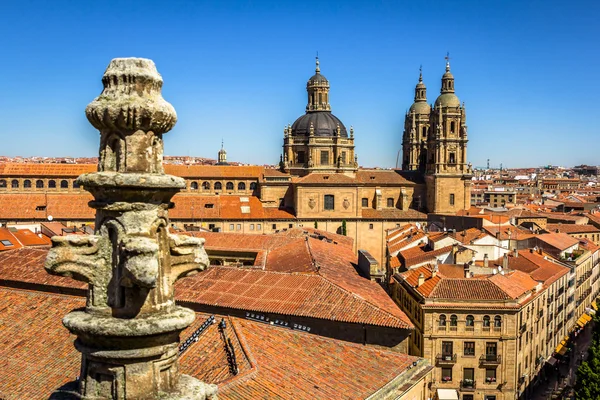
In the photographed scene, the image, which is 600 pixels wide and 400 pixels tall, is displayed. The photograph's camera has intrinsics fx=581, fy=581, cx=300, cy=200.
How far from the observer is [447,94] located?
66.7 m

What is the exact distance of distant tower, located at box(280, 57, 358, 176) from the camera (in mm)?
68000

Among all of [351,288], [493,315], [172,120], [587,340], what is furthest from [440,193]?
[172,120]

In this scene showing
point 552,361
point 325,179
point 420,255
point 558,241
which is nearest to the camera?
point 552,361

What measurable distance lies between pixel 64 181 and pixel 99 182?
59.9 metres

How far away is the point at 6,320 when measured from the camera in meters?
15.2

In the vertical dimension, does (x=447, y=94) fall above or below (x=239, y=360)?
above

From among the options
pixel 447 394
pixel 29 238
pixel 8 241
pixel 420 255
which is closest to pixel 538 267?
pixel 420 255

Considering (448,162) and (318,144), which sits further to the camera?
(318,144)

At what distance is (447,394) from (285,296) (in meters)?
13.8

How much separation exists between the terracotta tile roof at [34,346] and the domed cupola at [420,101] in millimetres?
75156

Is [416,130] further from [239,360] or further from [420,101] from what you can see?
[239,360]

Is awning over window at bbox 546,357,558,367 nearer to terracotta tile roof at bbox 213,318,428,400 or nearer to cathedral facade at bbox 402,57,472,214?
terracotta tile roof at bbox 213,318,428,400

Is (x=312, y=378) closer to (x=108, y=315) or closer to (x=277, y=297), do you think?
(x=277, y=297)

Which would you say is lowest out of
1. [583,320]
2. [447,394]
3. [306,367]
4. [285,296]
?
[583,320]
